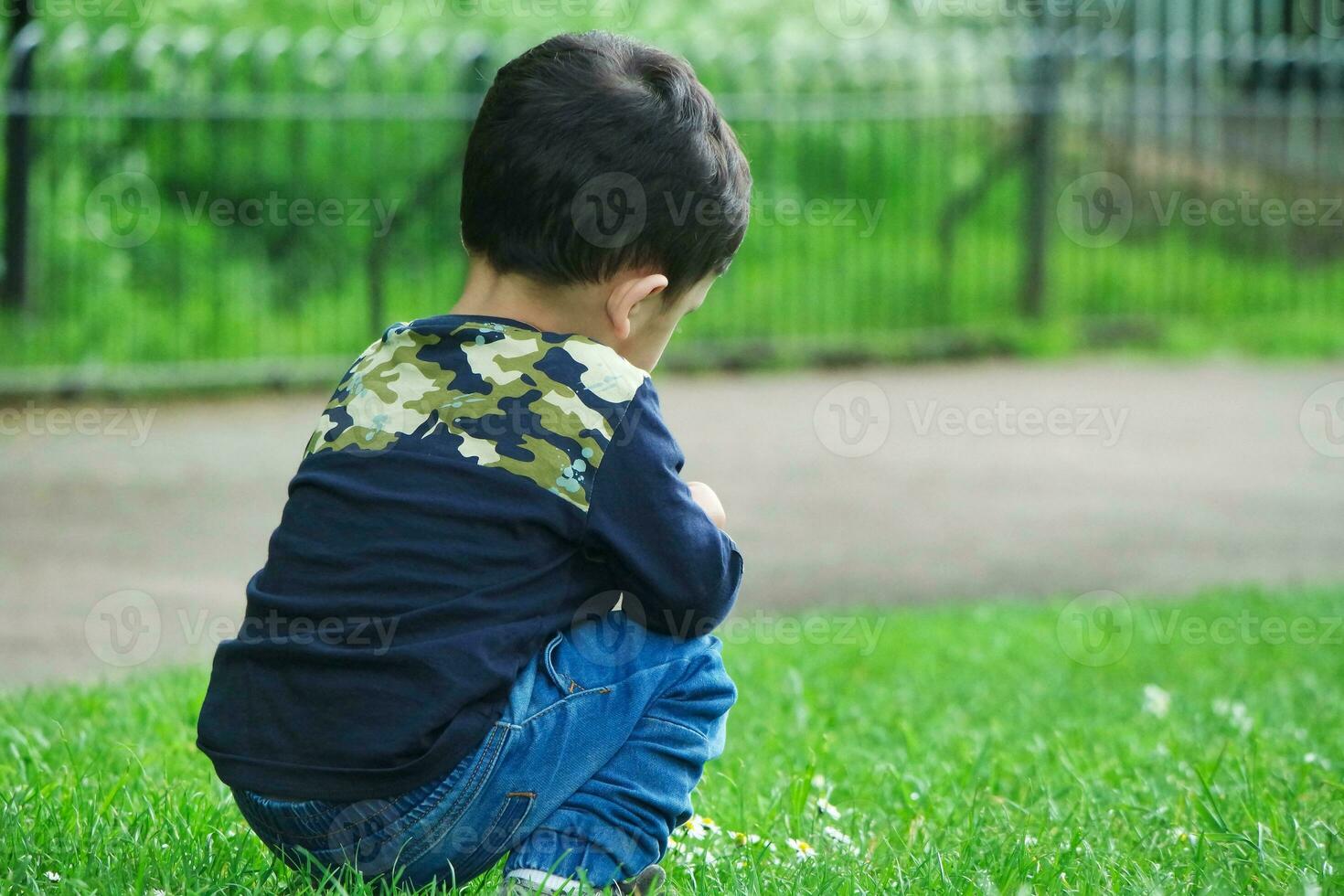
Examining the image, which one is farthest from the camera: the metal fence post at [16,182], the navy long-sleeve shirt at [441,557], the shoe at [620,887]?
the metal fence post at [16,182]

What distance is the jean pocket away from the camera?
2088mm

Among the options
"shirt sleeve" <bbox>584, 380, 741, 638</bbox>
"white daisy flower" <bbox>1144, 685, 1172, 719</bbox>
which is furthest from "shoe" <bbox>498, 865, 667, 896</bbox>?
"white daisy flower" <bbox>1144, 685, 1172, 719</bbox>

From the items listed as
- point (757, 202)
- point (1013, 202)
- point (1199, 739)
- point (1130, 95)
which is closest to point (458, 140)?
point (757, 202)

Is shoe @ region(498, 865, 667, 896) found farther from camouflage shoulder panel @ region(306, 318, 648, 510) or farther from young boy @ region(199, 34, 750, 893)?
camouflage shoulder panel @ region(306, 318, 648, 510)

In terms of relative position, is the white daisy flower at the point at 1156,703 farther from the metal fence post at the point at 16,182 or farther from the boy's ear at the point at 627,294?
the metal fence post at the point at 16,182

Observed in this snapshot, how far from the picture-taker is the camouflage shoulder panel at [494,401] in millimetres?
2043

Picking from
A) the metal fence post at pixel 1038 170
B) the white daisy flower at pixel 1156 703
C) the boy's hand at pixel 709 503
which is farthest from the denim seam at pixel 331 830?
the metal fence post at pixel 1038 170

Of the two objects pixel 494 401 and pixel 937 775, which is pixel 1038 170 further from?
pixel 494 401

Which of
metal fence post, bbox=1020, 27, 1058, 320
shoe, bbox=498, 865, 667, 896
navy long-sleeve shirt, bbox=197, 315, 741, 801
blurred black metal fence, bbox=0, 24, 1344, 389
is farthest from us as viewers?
metal fence post, bbox=1020, 27, 1058, 320

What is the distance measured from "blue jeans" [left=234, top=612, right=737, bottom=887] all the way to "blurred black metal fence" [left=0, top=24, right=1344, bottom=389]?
21.3ft

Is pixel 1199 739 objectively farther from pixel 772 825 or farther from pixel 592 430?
pixel 592 430

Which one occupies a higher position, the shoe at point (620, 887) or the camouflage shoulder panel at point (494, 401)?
the camouflage shoulder panel at point (494, 401)

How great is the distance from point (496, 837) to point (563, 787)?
11 centimetres

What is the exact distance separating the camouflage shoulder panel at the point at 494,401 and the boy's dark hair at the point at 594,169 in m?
0.13
